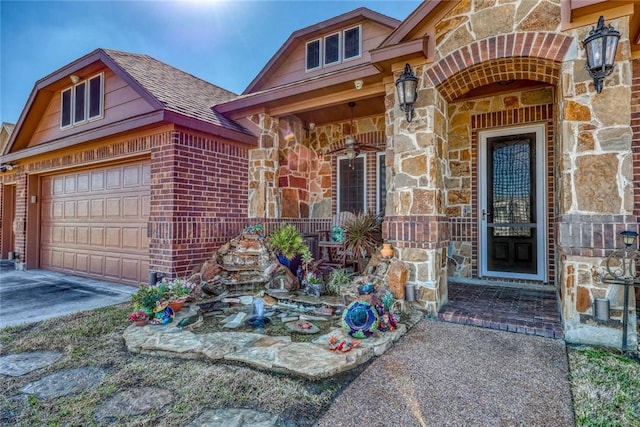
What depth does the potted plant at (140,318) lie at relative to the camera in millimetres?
3594

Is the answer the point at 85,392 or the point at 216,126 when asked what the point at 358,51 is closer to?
the point at 216,126

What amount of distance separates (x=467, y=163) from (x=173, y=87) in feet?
18.0

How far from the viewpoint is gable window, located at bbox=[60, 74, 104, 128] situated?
629 cm

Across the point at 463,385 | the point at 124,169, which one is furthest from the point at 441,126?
the point at 124,169

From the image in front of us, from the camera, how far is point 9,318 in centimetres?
403

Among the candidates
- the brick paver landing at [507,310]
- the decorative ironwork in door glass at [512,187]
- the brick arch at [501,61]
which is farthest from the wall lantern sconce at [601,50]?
the brick paver landing at [507,310]

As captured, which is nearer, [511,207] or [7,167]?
[511,207]

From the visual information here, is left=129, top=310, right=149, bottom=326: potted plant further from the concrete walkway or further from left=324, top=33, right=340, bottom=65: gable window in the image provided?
left=324, top=33, right=340, bottom=65: gable window

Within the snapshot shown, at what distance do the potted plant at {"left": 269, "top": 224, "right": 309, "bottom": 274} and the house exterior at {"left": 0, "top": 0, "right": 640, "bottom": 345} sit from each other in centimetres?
82

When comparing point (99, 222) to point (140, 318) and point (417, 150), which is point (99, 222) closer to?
point (140, 318)

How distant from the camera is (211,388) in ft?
7.55

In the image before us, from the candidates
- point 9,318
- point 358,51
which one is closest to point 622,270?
point 358,51

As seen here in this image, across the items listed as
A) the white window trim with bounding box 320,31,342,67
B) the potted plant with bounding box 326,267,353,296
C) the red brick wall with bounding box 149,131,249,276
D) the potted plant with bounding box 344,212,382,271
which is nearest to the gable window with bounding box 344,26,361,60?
the white window trim with bounding box 320,31,342,67

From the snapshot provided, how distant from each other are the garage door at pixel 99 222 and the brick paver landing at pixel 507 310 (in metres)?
5.02
